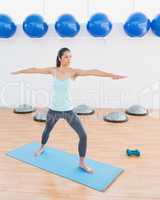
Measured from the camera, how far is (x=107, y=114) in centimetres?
457

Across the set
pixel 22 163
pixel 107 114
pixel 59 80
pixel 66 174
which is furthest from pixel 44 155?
pixel 107 114

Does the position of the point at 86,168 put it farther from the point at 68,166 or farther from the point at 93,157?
the point at 93,157

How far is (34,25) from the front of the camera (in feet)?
14.4

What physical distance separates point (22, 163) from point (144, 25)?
2434mm

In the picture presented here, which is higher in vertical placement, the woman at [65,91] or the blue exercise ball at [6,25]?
the blue exercise ball at [6,25]

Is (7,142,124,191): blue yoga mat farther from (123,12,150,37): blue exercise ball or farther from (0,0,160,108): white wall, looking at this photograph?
(123,12,150,37): blue exercise ball

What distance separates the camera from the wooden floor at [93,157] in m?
2.47

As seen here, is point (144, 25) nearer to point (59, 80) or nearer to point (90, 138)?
point (90, 138)

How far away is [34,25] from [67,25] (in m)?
0.45

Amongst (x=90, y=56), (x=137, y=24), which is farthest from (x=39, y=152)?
(x=137, y=24)

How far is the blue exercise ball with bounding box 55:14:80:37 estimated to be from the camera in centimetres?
433

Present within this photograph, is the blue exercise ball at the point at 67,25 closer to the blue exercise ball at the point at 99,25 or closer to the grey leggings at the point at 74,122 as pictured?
the blue exercise ball at the point at 99,25

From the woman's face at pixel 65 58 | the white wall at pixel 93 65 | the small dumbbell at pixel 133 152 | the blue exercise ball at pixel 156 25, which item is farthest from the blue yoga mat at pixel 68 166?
the blue exercise ball at pixel 156 25

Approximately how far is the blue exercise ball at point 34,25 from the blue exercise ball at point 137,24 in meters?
1.15
